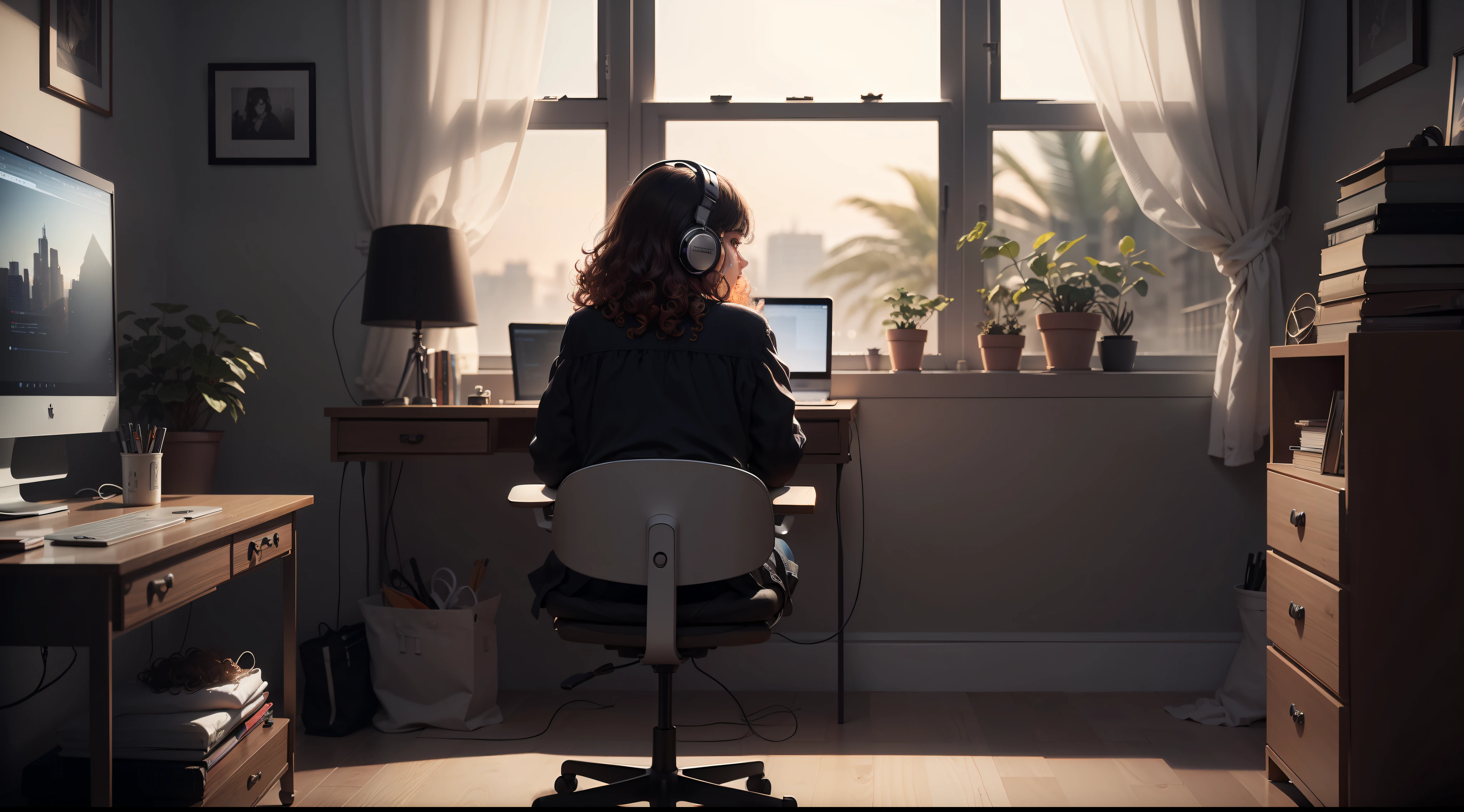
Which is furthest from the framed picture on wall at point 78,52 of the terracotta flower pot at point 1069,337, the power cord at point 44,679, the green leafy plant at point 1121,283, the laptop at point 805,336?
the green leafy plant at point 1121,283

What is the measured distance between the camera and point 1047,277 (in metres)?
2.81

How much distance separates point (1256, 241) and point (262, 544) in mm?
2751

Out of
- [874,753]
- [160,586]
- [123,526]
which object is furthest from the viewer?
[874,753]

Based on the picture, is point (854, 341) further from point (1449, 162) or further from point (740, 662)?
point (1449, 162)

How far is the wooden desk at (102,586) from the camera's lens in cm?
125

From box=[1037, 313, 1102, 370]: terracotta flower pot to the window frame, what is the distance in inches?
8.9

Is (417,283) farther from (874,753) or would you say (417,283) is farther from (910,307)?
(874,753)

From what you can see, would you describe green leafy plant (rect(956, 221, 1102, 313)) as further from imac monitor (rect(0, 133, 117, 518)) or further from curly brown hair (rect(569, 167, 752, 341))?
imac monitor (rect(0, 133, 117, 518))

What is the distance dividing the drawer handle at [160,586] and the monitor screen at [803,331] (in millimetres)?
1690

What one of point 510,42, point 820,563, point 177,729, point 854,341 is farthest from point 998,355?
point 177,729

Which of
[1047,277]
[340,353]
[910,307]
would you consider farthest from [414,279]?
[1047,277]

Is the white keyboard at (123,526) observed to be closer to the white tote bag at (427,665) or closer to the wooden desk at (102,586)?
the wooden desk at (102,586)

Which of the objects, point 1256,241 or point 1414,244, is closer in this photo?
point 1414,244

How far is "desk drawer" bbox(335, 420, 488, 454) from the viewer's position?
7.73ft
